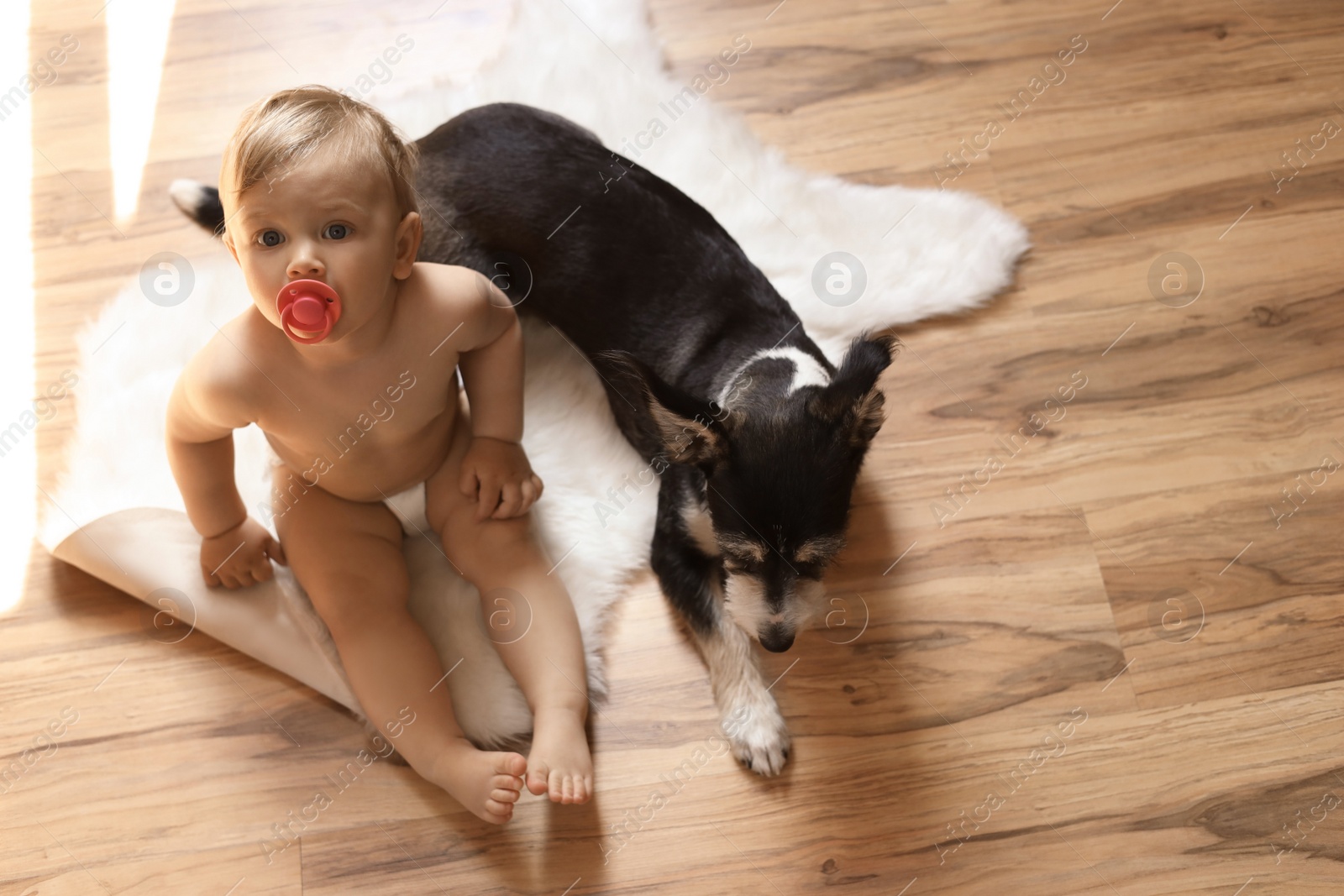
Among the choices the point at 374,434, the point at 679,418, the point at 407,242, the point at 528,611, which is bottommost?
the point at 528,611

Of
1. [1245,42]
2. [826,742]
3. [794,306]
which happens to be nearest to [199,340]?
[794,306]

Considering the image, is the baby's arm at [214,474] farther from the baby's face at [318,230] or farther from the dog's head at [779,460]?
the dog's head at [779,460]

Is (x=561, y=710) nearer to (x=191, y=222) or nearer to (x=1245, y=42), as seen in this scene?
(x=191, y=222)

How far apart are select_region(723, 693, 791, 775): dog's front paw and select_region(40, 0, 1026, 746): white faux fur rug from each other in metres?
0.24

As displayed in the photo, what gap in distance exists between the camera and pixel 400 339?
1.53 m

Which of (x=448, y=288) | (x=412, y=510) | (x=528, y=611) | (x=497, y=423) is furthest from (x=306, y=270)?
(x=528, y=611)

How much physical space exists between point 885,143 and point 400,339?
1.19m

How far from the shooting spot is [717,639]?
1748 mm

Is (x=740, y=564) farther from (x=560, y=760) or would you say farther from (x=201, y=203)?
(x=201, y=203)

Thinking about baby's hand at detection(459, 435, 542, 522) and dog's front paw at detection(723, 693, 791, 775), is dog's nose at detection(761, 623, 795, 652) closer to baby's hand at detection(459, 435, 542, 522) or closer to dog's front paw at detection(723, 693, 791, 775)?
dog's front paw at detection(723, 693, 791, 775)

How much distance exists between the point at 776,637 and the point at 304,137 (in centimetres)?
101

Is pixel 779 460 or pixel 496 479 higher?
pixel 779 460

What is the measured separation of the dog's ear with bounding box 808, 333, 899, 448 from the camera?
4.74ft

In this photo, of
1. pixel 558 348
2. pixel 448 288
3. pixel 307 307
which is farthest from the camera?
pixel 558 348
